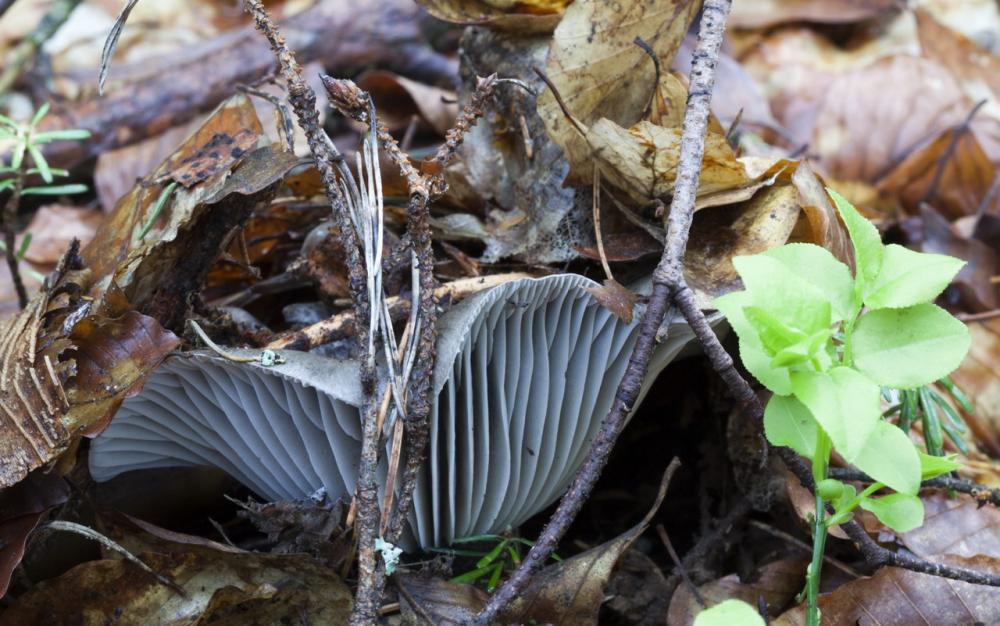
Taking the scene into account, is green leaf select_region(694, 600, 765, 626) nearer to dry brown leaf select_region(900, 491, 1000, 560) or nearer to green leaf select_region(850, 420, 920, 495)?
→ green leaf select_region(850, 420, 920, 495)

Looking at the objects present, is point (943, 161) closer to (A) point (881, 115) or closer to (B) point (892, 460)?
(A) point (881, 115)

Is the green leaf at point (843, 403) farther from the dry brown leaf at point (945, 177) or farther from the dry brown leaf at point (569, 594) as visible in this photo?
the dry brown leaf at point (945, 177)

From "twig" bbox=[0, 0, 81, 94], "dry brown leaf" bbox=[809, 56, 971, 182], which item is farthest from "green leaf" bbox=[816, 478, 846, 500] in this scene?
"twig" bbox=[0, 0, 81, 94]

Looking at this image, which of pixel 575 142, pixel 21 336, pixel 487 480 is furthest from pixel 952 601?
pixel 21 336

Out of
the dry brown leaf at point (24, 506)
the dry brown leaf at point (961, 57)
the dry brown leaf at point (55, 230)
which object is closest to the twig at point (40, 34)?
the dry brown leaf at point (55, 230)

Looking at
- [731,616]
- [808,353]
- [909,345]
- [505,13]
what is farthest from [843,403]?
[505,13]

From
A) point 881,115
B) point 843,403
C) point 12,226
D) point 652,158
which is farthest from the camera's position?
point 881,115

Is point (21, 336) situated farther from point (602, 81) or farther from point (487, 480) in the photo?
point (602, 81)
